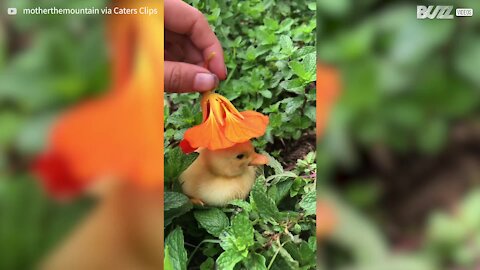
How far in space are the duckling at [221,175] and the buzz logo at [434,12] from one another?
34 centimetres

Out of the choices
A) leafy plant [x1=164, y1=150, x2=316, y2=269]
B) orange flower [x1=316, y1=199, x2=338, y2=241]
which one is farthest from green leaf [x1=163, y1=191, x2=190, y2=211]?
orange flower [x1=316, y1=199, x2=338, y2=241]

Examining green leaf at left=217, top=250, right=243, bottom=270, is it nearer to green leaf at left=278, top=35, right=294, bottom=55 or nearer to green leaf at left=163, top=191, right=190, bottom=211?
green leaf at left=163, top=191, right=190, bottom=211

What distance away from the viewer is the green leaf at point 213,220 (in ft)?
3.01

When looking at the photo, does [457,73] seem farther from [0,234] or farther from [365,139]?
[0,234]

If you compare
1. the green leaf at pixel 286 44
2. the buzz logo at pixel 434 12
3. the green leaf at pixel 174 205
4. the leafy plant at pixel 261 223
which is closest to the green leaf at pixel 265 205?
the leafy plant at pixel 261 223

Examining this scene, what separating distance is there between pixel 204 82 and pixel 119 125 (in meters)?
0.15

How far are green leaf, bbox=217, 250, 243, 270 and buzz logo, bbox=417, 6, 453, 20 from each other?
1.57 ft

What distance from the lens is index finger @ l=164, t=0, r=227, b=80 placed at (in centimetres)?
89

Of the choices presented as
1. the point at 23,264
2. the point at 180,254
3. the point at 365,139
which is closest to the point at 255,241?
the point at 180,254

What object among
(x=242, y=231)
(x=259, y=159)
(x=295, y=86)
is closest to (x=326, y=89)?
(x=295, y=86)

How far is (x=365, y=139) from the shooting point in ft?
2.98

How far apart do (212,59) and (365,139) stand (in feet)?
0.92

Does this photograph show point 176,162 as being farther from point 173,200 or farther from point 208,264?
point 208,264

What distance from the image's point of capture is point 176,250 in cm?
92
